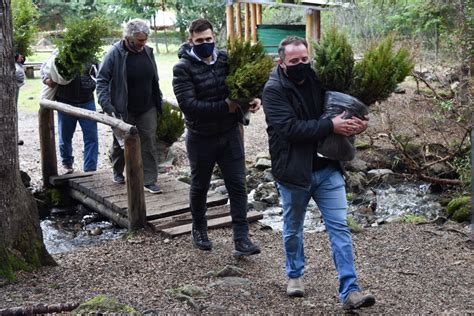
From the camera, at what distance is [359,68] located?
16.8ft

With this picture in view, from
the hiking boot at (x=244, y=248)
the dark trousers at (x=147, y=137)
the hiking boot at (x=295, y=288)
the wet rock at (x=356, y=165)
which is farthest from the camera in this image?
the wet rock at (x=356, y=165)

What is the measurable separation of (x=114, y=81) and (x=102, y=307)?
3653 mm

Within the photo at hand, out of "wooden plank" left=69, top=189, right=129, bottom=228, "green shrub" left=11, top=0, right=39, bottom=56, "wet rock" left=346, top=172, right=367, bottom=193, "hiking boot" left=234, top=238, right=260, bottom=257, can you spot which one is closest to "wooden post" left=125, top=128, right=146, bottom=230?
"wooden plank" left=69, top=189, right=129, bottom=228

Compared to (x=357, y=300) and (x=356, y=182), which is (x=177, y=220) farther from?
(x=356, y=182)

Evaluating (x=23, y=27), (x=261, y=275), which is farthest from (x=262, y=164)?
(x=261, y=275)

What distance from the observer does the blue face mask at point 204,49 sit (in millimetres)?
5754

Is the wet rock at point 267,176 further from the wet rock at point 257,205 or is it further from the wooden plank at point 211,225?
the wooden plank at point 211,225

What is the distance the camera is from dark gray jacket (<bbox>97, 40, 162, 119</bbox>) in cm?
741

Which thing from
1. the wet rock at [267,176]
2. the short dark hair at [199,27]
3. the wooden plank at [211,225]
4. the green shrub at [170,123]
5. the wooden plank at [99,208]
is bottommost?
the wet rock at [267,176]

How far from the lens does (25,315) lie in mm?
4359

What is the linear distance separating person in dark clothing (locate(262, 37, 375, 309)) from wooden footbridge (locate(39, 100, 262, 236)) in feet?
8.18


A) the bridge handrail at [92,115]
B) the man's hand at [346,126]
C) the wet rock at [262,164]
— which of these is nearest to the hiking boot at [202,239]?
the bridge handrail at [92,115]

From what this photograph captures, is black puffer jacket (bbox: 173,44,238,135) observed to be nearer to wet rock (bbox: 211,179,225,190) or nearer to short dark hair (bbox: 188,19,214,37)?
short dark hair (bbox: 188,19,214,37)

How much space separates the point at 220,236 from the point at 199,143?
1.48 meters
